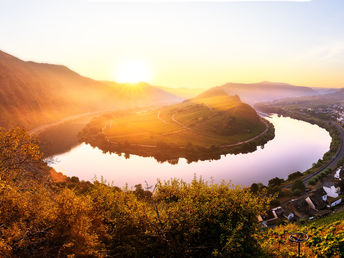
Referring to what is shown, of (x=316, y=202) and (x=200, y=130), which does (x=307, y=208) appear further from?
(x=200, y=130)

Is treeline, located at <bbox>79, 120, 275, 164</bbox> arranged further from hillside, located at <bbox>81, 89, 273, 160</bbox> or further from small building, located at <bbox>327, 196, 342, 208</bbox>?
small building, located at <bbox>327, 196, 342, 208</bbox>

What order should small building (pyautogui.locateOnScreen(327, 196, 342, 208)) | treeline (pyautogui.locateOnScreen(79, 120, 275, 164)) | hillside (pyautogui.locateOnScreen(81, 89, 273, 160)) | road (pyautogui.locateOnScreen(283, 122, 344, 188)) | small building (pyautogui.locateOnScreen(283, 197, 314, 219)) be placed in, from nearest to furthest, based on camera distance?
small building (pyautogui.locateOnScreen(283, 197, 314, 219)) < small building (pyautogui.locateOnScreen(327, 196, 342, 208)) < road (pyautogui.locateOnScreen(283, 122, 344, 188)) < treeline (pyautogui.locateOnScreen(79, 120, 275, 164)) < hillside (pyautogui.locateOnScreen(81, 89, 273, 160))

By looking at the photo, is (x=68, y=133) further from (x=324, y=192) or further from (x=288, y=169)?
(x=324, y=192)

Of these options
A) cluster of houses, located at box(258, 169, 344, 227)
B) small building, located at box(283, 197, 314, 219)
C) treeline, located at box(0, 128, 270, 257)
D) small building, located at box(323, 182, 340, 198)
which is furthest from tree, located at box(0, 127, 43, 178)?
small building, located at box(323, 182, 340, 198)

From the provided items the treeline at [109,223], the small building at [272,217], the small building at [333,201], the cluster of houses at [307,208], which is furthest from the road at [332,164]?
the treeline at [109,223]

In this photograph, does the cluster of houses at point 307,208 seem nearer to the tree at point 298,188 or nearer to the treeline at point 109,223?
the tree at point 298,188

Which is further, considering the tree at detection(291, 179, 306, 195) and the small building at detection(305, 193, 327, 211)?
the tree at detection(291, 179, 306, 195)
